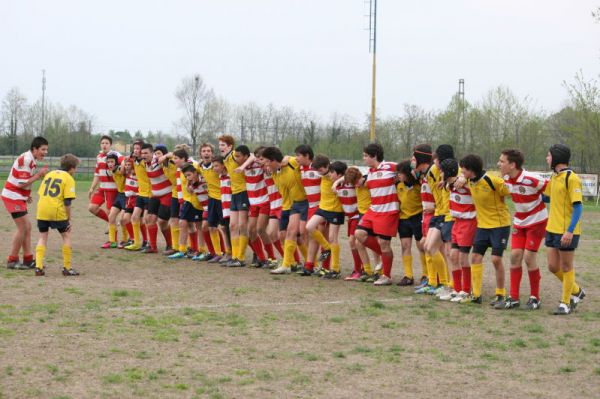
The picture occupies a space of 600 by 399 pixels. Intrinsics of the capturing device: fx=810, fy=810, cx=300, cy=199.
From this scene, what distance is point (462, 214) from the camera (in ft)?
34.1

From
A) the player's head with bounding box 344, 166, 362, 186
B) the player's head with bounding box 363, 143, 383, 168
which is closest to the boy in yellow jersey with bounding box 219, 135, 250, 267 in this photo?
the player's head with bounding box 344, 166, 362, 186

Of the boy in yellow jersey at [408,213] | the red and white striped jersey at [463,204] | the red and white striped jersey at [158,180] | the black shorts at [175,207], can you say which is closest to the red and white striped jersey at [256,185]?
the black shorts at [175,207]

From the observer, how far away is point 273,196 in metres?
13.2

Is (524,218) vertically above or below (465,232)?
above

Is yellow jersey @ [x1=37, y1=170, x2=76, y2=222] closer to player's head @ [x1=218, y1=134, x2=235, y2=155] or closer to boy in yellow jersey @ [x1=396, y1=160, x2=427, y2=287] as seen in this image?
player's head @ [x1=218, y1=134, x2=235, y2=155]

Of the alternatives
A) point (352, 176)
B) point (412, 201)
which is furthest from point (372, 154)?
point (412, 201)

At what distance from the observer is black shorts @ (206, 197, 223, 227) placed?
1411 cm

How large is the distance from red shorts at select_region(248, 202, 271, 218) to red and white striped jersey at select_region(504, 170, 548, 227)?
460 cm

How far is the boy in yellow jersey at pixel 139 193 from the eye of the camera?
50.4ft

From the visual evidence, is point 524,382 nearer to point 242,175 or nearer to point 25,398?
point 25,398

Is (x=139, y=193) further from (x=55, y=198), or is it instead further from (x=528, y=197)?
(x=528, y=197)

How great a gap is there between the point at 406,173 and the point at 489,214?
5.94 feet

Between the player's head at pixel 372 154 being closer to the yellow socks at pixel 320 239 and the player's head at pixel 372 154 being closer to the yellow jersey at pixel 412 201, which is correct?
the yellow jersey at pixel 412 201

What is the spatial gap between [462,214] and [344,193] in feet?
7.97
